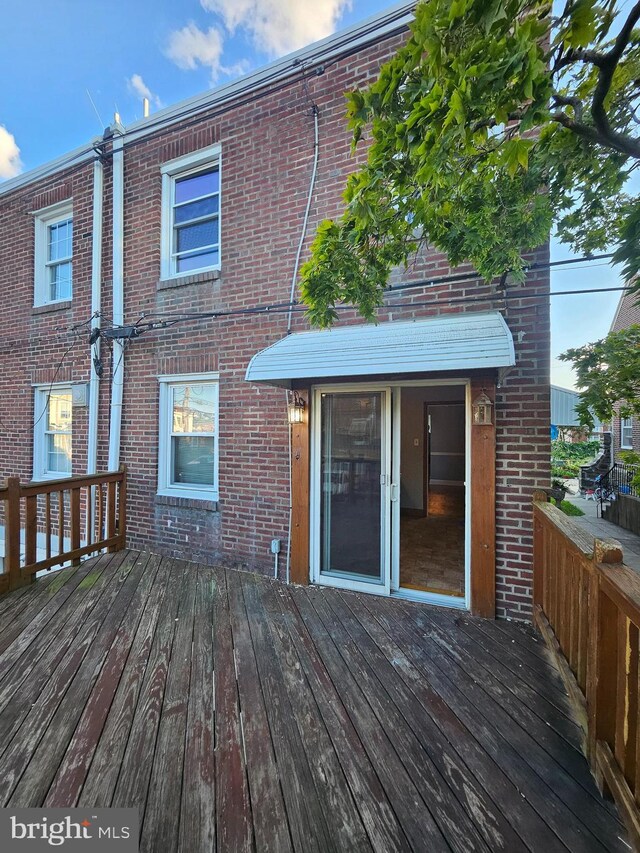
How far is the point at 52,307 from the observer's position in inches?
230

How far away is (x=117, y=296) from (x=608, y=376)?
622 cm

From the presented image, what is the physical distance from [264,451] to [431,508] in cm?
481

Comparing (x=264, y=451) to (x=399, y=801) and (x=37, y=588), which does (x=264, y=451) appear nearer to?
(x=37, y=588)

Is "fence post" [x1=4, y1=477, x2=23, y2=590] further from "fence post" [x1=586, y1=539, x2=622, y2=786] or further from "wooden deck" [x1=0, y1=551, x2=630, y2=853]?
"fence post" [x1=586, y1=539, x2=622, y2=786]

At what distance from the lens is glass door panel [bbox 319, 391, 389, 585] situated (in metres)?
3.86

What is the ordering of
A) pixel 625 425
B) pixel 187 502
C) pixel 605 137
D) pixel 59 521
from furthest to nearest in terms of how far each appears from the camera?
pixel 625 425 < pixel 187 502 < pixel 59 521 < pixel 605 137

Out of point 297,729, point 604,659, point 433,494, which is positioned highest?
point 604,659

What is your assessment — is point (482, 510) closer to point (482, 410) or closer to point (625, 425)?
point (482, 410)

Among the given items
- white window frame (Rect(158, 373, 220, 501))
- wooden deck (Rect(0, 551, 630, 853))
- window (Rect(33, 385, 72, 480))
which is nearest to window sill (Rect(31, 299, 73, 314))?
window (Rect(33, 385, 72, 480))

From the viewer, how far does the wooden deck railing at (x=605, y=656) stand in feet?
4.91

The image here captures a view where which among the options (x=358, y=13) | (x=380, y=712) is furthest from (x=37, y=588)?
(x=358, y=13)

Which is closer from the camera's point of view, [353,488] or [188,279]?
[353,488]

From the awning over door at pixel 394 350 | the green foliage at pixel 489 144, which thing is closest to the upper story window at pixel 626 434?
the green foliage at pixel 489 144

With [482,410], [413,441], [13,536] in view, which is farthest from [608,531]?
[13,536]
